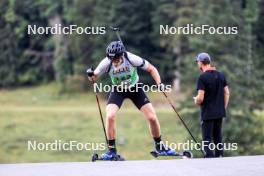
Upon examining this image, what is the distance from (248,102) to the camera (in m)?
37.7

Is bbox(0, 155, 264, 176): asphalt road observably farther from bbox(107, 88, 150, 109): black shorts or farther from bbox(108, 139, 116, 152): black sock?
bbox(107, 88, 150, 109): black shorts

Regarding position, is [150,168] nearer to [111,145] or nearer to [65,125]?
[111,145]

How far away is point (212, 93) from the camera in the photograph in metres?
11.8

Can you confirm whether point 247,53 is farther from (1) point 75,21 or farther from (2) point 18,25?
(2) point 18,25

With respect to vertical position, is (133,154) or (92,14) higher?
(92,14)

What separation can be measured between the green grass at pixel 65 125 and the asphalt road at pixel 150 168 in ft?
90.7

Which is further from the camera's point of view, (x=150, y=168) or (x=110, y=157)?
(x=110, y=157)

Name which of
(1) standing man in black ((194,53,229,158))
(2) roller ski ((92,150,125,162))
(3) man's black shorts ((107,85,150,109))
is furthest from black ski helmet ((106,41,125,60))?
(2) roller ski ((92,150,125,162))

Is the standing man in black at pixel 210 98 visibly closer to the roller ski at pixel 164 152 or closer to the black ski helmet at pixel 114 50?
the roller ski at pixel 164 152

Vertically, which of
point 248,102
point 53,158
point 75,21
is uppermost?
point 75,21

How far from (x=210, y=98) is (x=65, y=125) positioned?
36.8 m

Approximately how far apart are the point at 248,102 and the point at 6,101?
76.6 feet

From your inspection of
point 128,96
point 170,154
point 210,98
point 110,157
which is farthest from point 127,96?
point 210,98

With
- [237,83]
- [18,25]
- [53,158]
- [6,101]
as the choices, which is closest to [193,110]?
[237,83]
